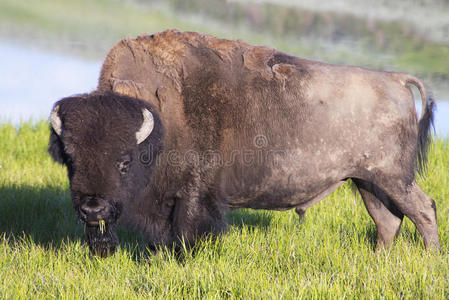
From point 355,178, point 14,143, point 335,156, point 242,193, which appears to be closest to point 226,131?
point 242,193

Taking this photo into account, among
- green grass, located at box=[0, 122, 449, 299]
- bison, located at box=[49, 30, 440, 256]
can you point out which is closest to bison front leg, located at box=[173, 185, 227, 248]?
bison, located at box=[49, 30, 440, 256]

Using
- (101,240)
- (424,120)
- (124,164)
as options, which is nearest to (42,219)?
(101,240)

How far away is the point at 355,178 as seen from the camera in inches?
203

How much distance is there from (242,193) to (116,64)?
1.65 meters

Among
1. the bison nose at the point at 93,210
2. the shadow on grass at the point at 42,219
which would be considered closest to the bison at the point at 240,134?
the bison nose at the point at 93,210

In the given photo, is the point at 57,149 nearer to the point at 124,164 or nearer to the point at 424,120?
the point at 124,164

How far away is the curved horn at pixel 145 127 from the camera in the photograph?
4023 millimetres

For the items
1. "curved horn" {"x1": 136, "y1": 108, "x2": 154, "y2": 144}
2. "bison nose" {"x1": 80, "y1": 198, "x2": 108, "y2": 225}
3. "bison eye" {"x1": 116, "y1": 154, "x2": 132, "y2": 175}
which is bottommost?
"bison nose" {"x1": 80, "y1": 198, "x2": 108, "y2": 225}

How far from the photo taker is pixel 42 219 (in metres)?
5.94

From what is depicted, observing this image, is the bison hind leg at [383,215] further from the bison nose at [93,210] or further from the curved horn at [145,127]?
the bison nose at [93,210]

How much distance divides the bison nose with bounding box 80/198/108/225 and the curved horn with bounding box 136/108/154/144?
0.58 meters

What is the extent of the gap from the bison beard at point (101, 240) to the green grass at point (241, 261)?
0.09 m

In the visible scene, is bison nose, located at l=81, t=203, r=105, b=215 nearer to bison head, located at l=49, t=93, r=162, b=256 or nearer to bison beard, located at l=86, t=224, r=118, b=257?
bison head, located at l=49, t=93, r=162, b=256

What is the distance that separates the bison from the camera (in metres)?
4.45
